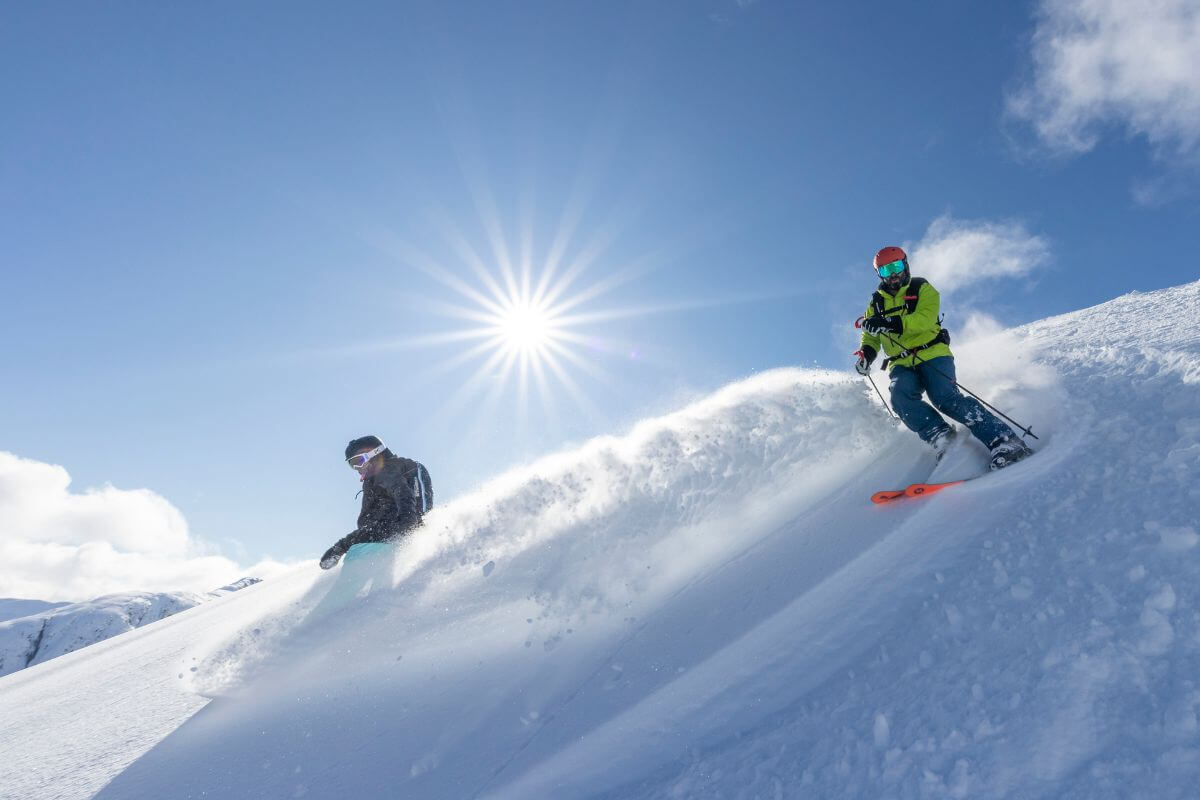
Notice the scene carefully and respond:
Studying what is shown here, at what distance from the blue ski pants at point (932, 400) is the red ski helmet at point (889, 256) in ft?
4.22

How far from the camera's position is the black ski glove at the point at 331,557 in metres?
8.72

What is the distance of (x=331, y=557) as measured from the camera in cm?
878

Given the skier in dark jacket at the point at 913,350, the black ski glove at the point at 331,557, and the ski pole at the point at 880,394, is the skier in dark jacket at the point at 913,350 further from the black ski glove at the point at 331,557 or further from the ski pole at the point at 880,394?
the black ski glove at the point at 331,557

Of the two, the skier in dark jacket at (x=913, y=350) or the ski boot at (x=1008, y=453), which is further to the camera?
the skier in dark jacket at (x=913, y=350)

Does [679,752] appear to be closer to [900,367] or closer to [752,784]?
[752,784]

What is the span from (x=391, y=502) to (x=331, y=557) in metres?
1.10

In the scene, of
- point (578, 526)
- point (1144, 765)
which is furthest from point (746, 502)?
point (1144, 765)

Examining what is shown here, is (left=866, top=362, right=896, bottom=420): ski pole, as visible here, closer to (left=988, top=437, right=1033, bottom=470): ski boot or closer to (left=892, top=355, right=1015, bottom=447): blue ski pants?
(left=892, top=355, right=1015, bottom=447): blue ski pants

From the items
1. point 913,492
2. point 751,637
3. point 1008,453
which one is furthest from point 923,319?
point 751,637

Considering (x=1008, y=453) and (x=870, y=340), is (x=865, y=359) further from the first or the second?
(x=1008, y=453)

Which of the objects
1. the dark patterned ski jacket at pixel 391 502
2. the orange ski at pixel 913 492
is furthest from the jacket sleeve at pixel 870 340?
the dark patterned ski jacket at pixel 391 502

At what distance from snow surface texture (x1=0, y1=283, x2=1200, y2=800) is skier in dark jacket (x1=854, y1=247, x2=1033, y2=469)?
1.49 feet

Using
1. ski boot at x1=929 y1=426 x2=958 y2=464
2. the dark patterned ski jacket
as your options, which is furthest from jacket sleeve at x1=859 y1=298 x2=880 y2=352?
the dark patterned ski jacket

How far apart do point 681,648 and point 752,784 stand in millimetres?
1432
